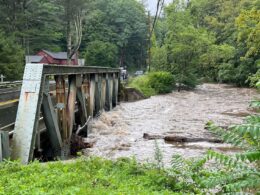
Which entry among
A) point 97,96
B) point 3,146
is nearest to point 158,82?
point 97,96

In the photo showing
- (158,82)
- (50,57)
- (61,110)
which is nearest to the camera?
(61,110)

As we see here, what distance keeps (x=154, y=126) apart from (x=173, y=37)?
2402 centimetres

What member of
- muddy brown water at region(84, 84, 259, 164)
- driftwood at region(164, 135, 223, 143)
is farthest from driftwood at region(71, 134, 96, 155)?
driftwood at region(164, 135, 223, 143)

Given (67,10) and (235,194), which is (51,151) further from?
(67,10)

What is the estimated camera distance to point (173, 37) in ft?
132

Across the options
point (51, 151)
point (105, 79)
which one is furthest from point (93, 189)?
point (105, 79)

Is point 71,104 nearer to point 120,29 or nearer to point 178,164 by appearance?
point 178,164

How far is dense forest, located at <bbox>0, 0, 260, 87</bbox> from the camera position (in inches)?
1298

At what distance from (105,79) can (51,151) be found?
11.1 m

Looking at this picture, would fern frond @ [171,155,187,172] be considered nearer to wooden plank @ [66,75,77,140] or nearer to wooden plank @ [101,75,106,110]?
wooden plank @ [66,75,77,140]

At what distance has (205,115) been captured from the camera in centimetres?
2152

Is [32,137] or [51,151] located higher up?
[32,137]

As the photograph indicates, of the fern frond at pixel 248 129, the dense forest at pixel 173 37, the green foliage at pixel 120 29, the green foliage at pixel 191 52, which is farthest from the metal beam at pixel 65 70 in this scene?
the green foliage at pixel 120 29

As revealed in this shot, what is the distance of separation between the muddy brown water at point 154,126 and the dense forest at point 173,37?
5713 millimetres
